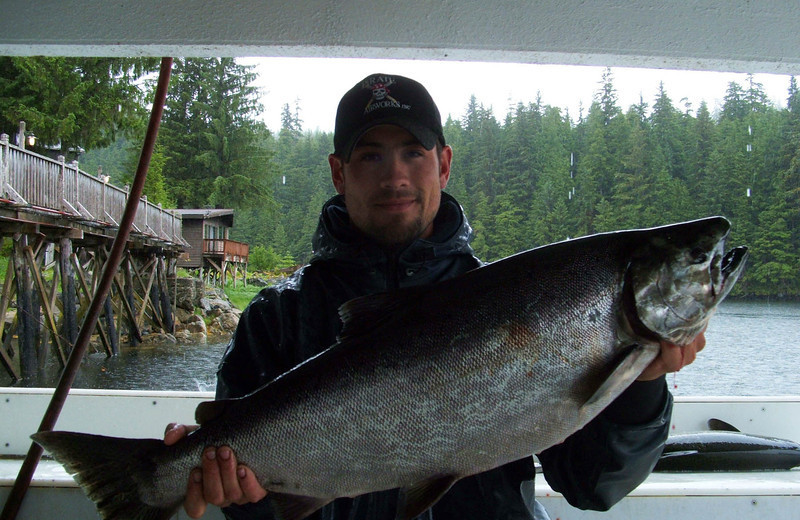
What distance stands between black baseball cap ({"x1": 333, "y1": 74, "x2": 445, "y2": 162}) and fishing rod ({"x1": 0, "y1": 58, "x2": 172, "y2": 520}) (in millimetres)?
1046

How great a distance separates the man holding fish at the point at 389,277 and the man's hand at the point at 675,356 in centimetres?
32

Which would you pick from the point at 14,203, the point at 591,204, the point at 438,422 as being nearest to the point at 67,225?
the point at 14,203

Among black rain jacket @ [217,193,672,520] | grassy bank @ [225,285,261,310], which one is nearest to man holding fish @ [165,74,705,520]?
black rain jacket @ [217,193,672,520]

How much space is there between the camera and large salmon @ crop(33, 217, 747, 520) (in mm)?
1702

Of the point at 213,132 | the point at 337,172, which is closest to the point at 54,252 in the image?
the point at 213,132

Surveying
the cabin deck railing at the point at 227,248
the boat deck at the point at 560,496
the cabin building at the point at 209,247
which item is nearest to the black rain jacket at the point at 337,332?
the boat deck at the point at 560,496

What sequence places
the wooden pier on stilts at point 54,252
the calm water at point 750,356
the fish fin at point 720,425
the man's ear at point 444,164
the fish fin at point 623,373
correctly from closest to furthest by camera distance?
the fish fin at point 623,373 → the man's ear at point 444,164 → the fish fin at point 720,425 → the calm water at point 750,356 → the wooden pier on stilts at point 54,252

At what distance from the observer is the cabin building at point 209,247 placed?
27047 millimetres

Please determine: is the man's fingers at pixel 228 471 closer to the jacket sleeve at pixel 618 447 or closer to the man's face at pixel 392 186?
the man's face at pixel 392 186

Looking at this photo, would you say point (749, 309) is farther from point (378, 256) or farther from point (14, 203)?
point (14, 203)

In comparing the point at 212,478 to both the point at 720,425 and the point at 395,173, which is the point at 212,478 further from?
the point at 720,425

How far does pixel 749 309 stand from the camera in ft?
42.7

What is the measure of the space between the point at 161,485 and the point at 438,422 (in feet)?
3.14

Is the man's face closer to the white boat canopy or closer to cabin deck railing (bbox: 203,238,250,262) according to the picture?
the white boat canopy
